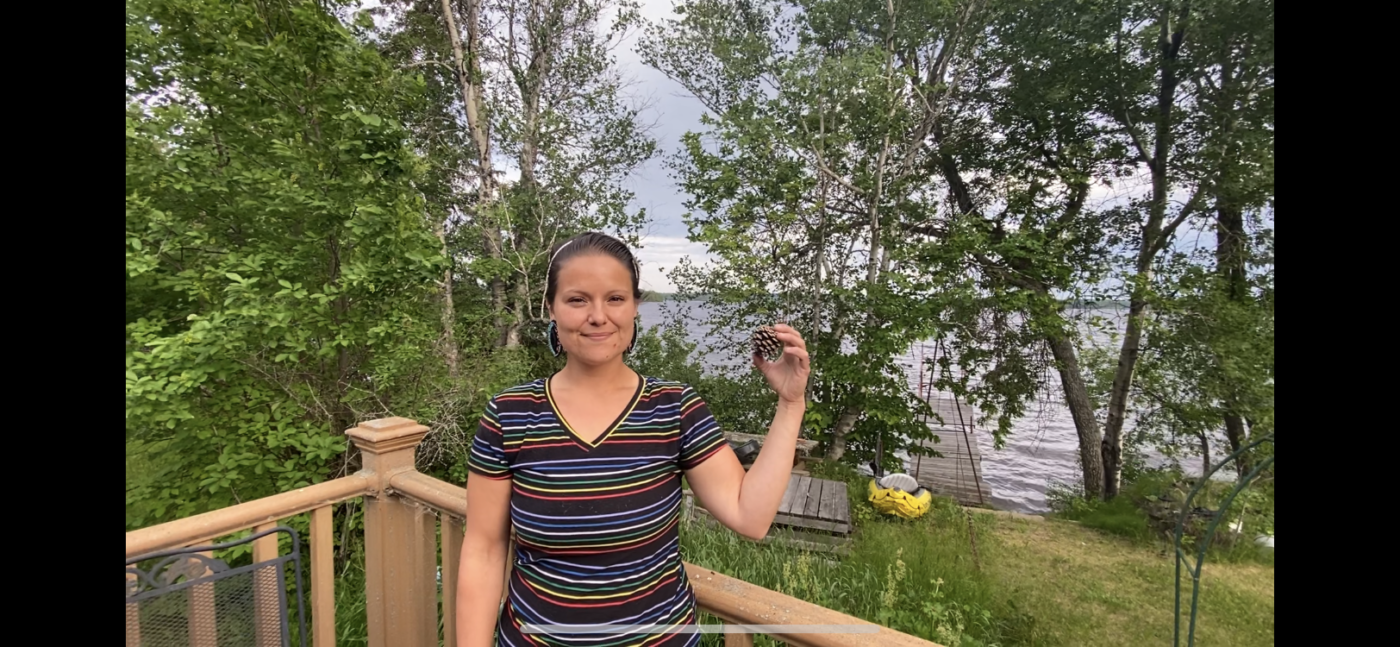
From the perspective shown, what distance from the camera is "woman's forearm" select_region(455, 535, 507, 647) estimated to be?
87 centimetres

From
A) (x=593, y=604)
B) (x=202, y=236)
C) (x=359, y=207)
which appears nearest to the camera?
(x=593, y=604)

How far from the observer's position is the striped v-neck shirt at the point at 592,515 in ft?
2.64

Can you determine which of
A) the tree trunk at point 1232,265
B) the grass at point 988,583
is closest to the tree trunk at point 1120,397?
the tree trunk at point 1232,265

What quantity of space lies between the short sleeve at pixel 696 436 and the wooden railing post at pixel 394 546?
1111 mm

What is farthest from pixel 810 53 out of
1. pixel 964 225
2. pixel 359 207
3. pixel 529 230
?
pixel 359 207

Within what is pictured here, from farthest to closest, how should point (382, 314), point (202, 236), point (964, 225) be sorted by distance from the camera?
1. point (964, 225)
2. point (382, 314)
3. point (202, 236)

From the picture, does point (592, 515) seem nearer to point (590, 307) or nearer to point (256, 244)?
point (590, 307)

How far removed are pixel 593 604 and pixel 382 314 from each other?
2.85m

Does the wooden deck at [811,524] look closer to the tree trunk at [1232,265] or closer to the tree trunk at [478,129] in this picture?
the tree trunk at [478,129]

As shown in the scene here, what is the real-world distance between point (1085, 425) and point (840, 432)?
291cm

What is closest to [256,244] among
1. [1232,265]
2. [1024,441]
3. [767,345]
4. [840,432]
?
[767,345]

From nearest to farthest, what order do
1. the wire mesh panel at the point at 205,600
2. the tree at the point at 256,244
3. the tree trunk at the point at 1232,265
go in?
the wire mesh panel at the point at 205,600, the tree at the point at 256,244, the tree trunk at the point at 1232,265
